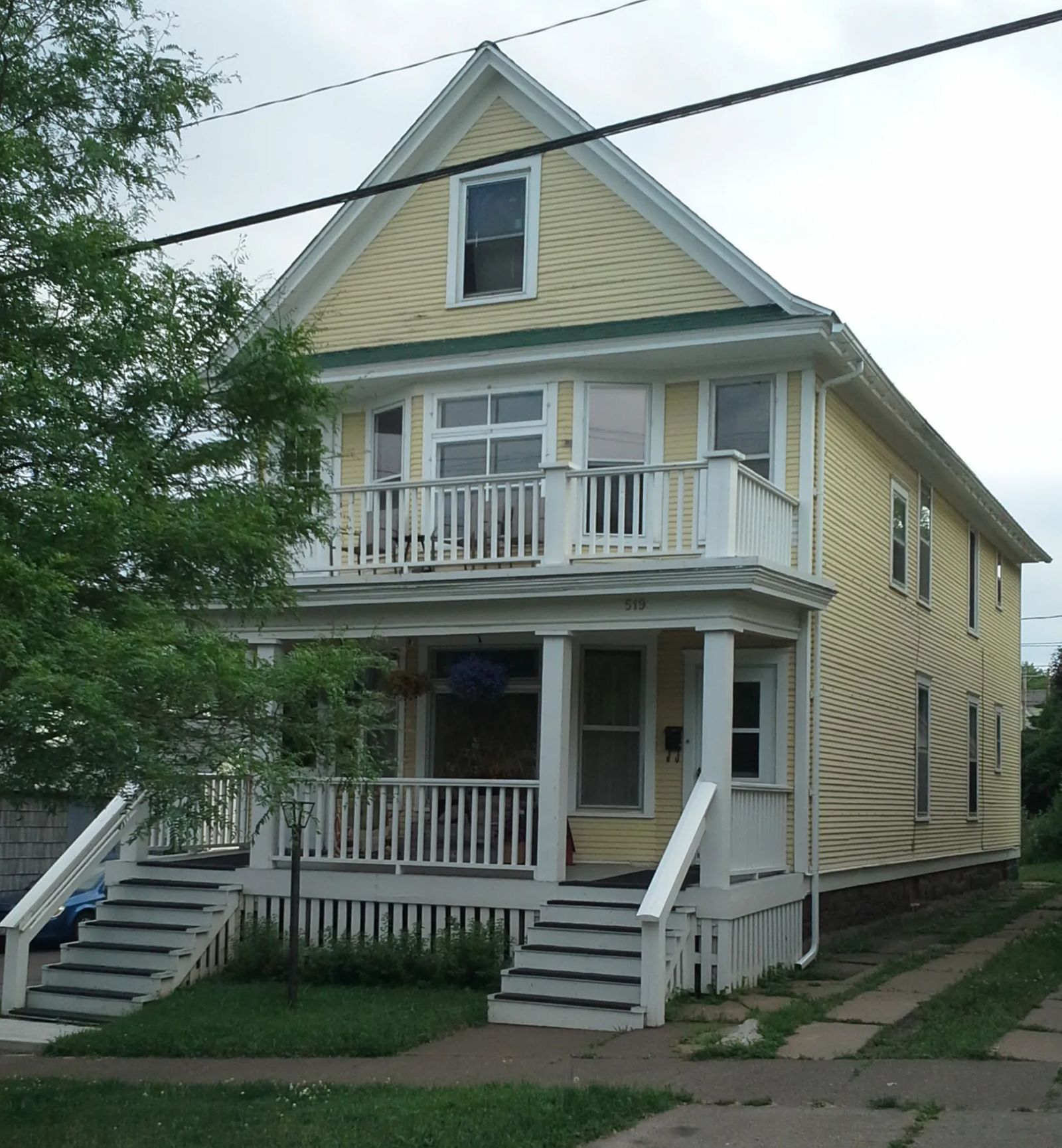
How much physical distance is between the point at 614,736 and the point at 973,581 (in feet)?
34.6

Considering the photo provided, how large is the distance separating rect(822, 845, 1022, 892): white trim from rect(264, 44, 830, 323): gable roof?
6.32 m

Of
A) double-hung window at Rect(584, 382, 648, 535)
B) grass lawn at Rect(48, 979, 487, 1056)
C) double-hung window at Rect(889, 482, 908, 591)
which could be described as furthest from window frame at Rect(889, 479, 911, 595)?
grass lawn at Rect(48, 979, 487, 1056)

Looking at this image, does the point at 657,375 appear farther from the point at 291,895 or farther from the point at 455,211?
the point at 291,895

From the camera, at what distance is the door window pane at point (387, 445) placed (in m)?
18.2

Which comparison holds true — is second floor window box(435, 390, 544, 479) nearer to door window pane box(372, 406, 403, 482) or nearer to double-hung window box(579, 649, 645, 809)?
door window pane box(372, 406, 403, 482)

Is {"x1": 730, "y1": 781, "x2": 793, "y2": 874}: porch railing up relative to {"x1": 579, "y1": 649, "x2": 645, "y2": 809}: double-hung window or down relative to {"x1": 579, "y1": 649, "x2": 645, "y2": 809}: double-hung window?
down

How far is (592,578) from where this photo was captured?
14625 mm

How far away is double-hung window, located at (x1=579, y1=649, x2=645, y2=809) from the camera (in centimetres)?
1691

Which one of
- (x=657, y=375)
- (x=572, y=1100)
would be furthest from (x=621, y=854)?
(x=572, y=1100)

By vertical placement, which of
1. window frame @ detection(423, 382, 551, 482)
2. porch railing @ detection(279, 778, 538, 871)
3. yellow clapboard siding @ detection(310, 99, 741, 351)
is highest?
yellow clapboard siding @ detection(310, 99, 741, 351)

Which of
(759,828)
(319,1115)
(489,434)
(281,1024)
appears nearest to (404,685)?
(489,434)

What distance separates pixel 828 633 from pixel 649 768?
2466 mm

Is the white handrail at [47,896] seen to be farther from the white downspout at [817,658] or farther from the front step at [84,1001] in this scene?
the white downspout at [817,658]

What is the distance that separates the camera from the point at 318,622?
16.4 m
